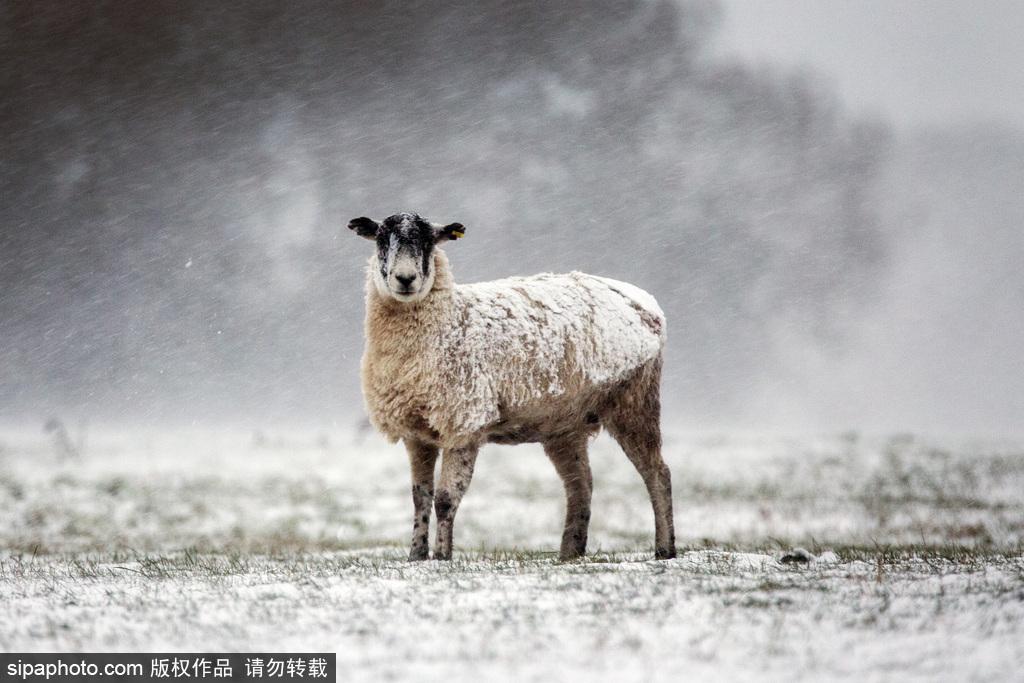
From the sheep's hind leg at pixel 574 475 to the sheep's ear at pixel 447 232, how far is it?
8.43ft

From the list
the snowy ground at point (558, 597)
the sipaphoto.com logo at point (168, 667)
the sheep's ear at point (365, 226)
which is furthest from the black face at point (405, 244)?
the sipaphoto.com logo at point (168, 667)

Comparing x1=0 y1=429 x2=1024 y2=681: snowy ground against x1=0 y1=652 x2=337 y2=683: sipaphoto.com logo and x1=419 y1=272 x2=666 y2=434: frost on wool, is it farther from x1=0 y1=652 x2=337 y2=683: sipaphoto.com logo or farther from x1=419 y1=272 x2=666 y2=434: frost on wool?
x1=419 y1=272 x2=666 y2=434: frost on wool

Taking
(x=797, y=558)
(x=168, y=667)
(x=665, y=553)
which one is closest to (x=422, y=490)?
(x=665, y=553)

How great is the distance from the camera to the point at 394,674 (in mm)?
4441

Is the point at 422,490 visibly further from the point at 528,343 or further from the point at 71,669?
the point at 71,669

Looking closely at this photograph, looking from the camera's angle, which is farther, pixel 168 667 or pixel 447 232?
pixel 447 232

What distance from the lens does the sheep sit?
8914 mm

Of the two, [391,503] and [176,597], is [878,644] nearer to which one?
[176,597]

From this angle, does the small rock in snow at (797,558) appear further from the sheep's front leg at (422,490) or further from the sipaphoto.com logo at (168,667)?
the sipaphoto.com logo at (168,667)

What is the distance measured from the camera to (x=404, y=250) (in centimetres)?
901

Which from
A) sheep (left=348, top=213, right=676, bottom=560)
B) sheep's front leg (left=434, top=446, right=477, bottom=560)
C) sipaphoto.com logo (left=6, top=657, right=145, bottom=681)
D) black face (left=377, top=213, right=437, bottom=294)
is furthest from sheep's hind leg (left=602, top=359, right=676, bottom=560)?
sipaphoto.com logo (left=6, top=657, right=145, bottom=681)

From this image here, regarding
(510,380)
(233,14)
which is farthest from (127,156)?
(510,380)

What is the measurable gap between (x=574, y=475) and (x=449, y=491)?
2117 millimetres

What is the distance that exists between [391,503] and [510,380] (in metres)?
13.6
